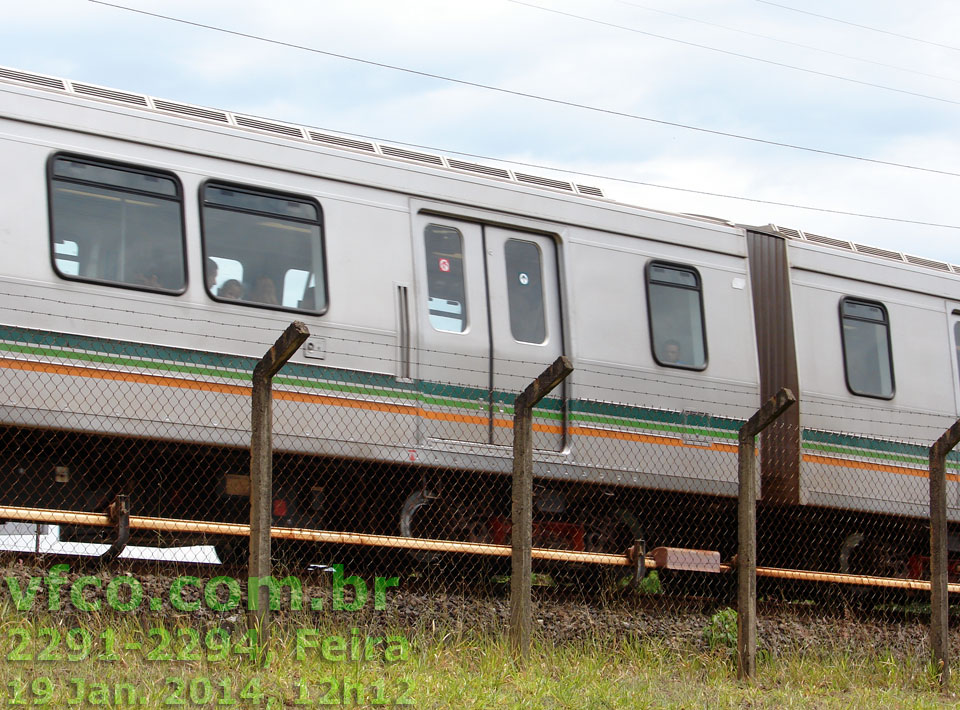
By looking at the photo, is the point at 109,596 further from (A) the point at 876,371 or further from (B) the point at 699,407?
(A) the point at 876,371

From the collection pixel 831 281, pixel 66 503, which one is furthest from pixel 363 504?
pixel 831 281

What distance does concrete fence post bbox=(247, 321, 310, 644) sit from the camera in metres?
5.99

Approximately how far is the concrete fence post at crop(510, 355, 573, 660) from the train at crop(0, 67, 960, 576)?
2567 millimetres

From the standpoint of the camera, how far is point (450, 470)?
32.3 feet

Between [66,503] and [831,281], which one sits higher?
[831,281]

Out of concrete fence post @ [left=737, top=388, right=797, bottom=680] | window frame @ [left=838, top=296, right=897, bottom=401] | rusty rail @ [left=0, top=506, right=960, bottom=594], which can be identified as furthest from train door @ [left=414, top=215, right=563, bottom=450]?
window frame @ [left=838, top=296, right=897, bottom=401]

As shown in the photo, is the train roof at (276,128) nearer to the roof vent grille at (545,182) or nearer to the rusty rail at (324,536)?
the roof vent grille at (545,182)

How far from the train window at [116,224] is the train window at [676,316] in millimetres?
4248

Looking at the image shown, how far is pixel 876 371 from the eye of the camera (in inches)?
488

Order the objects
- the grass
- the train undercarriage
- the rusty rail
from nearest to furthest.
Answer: the grass
the rusty rail
the train undercarriage

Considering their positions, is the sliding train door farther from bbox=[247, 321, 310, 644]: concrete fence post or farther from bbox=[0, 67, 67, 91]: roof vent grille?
bbox=[247, 321, 310, 644]: concrete fence post

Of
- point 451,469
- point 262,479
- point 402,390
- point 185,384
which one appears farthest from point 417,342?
point 262,479

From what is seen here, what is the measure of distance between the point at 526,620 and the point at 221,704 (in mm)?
1954

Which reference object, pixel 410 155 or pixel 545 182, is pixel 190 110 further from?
pixel 545 182
